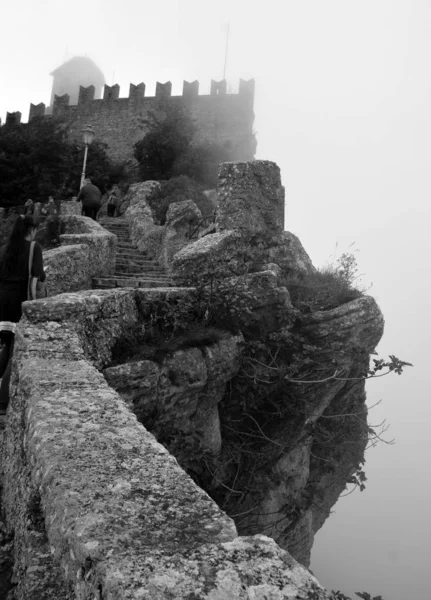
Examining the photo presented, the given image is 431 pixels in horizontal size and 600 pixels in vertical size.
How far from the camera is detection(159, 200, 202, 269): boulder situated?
1095 centimetres

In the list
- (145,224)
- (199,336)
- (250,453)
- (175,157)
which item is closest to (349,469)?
(250,453)

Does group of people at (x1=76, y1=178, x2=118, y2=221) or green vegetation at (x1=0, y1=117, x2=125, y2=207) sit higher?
green vegetation at (x1=0, y1=117, x2=125, y2=207)

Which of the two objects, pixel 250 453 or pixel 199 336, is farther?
pixel 250 453

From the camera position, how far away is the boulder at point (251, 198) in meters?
8.67

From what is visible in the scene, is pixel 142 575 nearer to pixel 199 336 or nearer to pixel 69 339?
pixel 69 339

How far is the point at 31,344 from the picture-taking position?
378cm

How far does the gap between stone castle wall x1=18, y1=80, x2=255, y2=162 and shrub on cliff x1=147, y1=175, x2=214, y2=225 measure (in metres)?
10.2

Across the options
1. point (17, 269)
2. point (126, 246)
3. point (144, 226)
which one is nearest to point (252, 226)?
point (17, 269)

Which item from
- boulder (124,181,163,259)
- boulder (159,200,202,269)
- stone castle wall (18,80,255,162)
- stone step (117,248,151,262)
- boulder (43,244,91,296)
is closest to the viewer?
boulder (43,244,91,296)

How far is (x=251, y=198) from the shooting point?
8.83 metres

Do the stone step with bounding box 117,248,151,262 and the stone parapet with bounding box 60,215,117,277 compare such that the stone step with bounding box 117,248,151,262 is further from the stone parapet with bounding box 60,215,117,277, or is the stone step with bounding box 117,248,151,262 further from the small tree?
the small tree

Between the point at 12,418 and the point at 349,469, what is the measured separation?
20.6ft

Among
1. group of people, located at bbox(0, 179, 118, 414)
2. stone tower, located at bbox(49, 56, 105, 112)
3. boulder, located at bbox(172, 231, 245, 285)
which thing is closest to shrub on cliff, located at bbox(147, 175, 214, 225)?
boulder, located at bbox(172, 231, 245, 285)

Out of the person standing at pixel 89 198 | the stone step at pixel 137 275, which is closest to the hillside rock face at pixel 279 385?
the stone step at pixel 137 275
